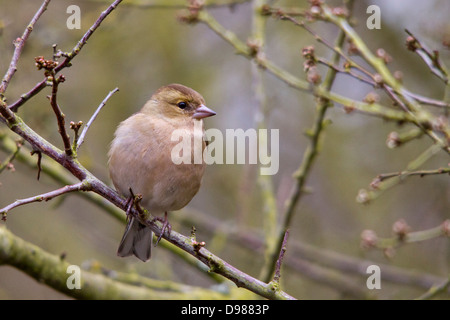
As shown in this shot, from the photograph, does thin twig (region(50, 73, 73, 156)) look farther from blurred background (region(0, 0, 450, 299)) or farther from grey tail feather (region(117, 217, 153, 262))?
blurred background (region(0, 0, 450, 299))

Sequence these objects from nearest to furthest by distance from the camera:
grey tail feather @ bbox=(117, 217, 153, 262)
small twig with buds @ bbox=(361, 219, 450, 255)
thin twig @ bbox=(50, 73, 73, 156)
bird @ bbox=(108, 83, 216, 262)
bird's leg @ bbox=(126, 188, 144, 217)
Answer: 1. thin twig @ bbox=(50, 73, 73, 156)
2. bird's leg @ bbox=(126, 188, 144, 217)
3. small twig with buds @ bbox=(361, 219, 450, 255)
4. bird @ bbox=(108, 83, 216, 262)
5. grey tail feather @ bbox=(117, 217, 153, 262)

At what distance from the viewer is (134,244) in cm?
488

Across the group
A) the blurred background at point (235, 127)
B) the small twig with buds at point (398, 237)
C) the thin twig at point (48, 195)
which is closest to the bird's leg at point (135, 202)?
the thin twig at point (48, 195)

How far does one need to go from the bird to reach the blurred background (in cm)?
168

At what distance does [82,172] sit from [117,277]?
233 cm

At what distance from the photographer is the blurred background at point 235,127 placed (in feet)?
22.6

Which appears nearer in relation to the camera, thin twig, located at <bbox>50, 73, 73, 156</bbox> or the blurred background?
thin twig, located at <bbox>50, 73, 73, 156</bbox>

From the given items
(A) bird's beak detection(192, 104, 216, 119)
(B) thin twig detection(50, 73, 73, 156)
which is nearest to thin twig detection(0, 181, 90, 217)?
(B) thin twig detection(50, 73, 73, 156)

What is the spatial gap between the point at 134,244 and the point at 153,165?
89 centimetres

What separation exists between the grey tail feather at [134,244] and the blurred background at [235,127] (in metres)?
1.51

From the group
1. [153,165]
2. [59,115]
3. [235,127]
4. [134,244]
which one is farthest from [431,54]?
[235,127]

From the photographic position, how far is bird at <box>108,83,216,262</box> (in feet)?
14.4

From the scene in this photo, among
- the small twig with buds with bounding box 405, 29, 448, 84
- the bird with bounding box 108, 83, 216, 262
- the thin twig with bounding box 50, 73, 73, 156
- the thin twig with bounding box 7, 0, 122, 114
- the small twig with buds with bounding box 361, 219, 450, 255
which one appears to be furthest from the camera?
the bird with bounding box 108, 83, 216, 262

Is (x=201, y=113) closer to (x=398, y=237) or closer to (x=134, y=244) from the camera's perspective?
(x=134, y=244)
